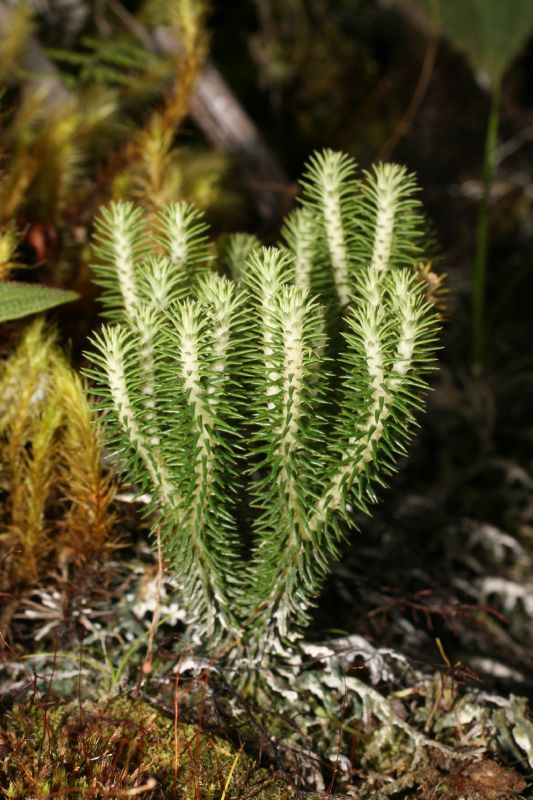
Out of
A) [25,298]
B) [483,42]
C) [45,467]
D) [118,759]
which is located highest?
[483,42]

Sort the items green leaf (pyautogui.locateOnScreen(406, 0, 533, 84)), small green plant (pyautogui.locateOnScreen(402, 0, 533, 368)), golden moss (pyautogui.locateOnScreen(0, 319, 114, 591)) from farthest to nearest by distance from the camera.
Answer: green leaf (pyautogui.locateOnScreen(406, 0, 533, 84)) → small green plant (pyautogui.locateOnScreen(402, 0, 533, 368)) → golden moss (pyautogui.locateOnScreen(0, 319, 114, 591))

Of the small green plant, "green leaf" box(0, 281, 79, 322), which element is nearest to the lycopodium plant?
"green leaf" box(0, 281, 79, 322)

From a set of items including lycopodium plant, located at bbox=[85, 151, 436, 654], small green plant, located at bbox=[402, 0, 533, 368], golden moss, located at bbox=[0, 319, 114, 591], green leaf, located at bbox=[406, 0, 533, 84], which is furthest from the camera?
green leaf, located at bbox=[406, 0, 533, 84]

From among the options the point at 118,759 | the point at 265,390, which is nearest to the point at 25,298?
the point at 265,390

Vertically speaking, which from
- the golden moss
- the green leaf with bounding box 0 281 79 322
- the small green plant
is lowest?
the golden moss

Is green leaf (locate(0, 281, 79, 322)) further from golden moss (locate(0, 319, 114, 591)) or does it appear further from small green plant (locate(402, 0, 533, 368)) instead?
small green plant (locate(402, 0, 533, 368))

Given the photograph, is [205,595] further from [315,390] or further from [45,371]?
[45,371]

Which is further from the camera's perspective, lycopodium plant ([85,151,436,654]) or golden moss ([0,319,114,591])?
golden moss ([0,319,114,591])

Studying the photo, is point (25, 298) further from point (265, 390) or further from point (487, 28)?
point (487, 28)
